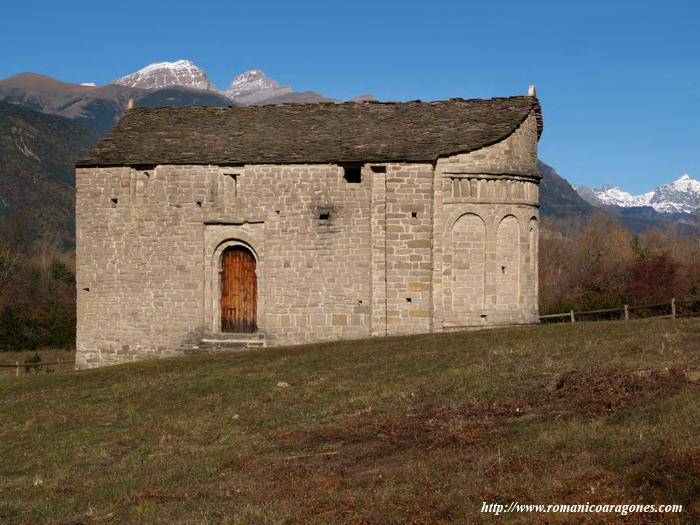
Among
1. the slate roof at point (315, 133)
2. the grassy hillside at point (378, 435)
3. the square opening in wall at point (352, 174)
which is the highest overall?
the slate roof at point (315, 133)

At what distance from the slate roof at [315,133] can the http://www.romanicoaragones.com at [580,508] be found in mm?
18191

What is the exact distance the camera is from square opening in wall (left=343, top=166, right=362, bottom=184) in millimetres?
27281

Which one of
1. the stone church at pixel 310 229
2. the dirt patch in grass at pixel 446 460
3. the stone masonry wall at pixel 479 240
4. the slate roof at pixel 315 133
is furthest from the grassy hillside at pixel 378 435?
the slate roof at pixel 315 133

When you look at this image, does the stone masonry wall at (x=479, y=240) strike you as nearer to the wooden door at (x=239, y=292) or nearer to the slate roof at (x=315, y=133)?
the slate roof at (x=315, y=133)

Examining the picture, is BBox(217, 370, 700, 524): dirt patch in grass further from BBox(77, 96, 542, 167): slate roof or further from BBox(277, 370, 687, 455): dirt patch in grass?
BBox(77, 96, 542, 167): slate roof

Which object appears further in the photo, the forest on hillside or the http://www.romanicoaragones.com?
the forest on hillside

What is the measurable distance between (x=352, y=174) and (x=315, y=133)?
7.72 ft

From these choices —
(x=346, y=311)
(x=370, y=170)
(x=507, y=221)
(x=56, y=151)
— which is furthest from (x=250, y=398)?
(x=56, y=151)

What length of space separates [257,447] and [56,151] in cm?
14735

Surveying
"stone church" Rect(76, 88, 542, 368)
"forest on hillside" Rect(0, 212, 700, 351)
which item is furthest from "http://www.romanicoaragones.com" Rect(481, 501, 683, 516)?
"forest on hillside" Rect(0, 212, 700, 351)

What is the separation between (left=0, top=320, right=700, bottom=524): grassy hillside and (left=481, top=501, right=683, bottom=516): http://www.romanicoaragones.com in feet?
0.40

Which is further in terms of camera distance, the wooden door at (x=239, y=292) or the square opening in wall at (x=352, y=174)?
the wooden door at (x=239, y=292)

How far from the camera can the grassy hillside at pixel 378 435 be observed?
9.90m

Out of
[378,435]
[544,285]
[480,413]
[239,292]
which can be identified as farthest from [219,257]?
[544,285]
